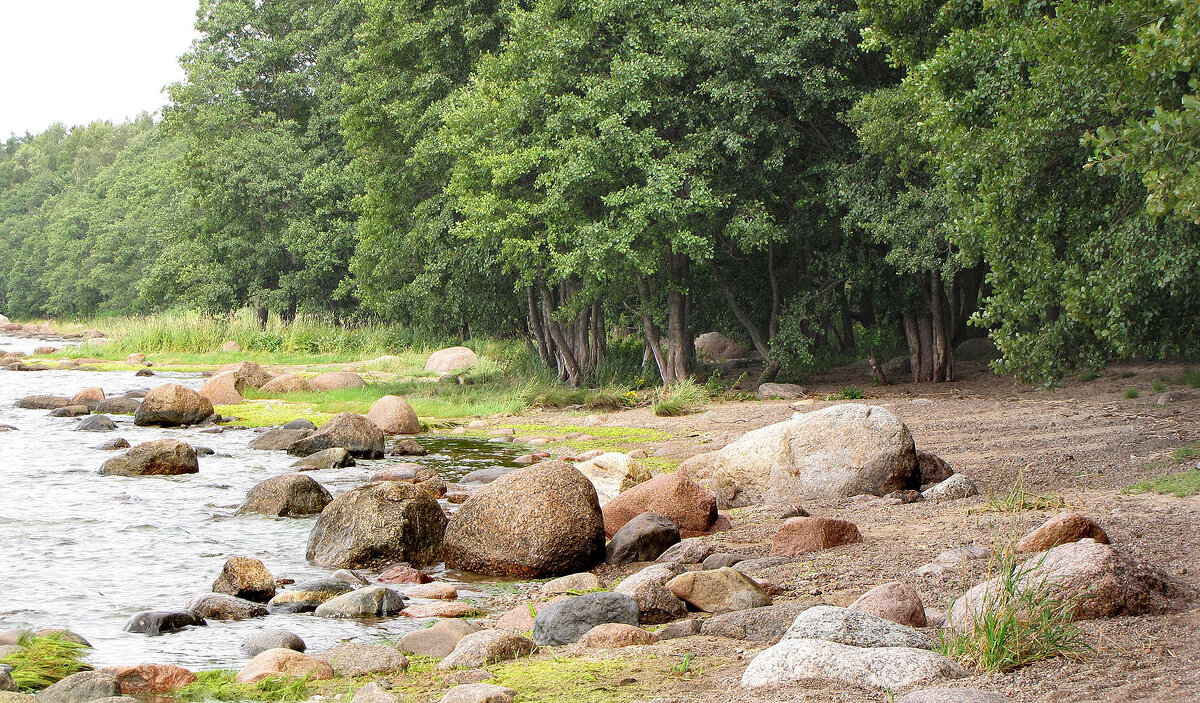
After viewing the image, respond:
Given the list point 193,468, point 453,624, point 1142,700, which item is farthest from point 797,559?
point 193,468

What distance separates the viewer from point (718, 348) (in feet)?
116

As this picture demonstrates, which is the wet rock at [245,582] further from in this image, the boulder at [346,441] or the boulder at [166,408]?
the boulder at [166,408]

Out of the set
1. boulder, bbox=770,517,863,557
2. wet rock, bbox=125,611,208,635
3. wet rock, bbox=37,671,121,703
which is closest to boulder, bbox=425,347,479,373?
boulder, bbox=770,517,863,557

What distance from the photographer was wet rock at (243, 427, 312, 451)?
18109 millimetres

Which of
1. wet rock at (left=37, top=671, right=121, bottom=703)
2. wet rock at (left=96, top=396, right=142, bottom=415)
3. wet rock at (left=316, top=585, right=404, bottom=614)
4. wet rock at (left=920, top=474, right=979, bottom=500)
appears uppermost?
wet rock at (left=96, top=396, right=142, bottom=415)

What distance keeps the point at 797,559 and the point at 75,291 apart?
79524 millimetres

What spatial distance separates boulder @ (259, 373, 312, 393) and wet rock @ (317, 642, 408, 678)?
A: 20408 mm

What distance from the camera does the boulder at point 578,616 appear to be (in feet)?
22.7

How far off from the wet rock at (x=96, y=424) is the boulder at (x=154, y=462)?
5.74 m

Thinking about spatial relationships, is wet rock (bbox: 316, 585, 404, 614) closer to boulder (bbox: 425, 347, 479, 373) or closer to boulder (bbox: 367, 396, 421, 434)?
boulder (bbox: 367, 396, 421, 434)

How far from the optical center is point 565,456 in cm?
1645

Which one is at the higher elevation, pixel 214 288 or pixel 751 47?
pixel 751 47

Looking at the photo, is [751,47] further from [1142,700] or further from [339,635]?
[1142,700]

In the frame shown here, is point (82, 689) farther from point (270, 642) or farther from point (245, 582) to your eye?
point (245, 582)
